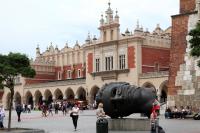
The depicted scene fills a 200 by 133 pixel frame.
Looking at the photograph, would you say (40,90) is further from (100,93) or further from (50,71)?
(100,93)

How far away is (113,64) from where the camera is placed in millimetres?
61312

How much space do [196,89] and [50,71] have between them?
49154 millimetres

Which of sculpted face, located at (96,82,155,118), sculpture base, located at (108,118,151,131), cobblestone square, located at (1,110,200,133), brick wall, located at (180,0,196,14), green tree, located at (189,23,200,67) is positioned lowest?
cobblestone square, located at (1,110,200,133)

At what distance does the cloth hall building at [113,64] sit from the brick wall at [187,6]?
1738 centimetres

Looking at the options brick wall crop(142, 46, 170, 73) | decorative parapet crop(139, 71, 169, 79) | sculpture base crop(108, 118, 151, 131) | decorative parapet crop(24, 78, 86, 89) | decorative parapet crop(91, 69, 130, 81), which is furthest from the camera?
decorative parapet crop(24, 78, 86, 89)

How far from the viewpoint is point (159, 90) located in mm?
53906

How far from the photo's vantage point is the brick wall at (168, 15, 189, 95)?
36.3m

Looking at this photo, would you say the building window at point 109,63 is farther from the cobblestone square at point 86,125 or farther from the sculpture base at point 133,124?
the sculpture base at point 133,124

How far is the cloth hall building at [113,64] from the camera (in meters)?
57.6

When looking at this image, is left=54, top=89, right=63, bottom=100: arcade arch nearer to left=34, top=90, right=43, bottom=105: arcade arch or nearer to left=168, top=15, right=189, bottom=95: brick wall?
left=34, top=90, right=43, bottom=105: arcade arch

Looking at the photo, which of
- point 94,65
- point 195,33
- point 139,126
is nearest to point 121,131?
point 139,126

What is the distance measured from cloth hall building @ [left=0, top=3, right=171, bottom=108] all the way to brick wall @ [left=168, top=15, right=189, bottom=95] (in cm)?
1615

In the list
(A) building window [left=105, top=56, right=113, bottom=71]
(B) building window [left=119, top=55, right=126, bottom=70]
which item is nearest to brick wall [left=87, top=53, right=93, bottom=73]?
Result: (A) building window [left=105, top=56, right=113, bottom=71]

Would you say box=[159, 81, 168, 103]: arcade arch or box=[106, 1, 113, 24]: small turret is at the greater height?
box=[106, 1, 113, 24]: small turret
